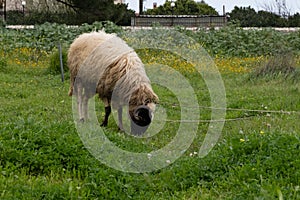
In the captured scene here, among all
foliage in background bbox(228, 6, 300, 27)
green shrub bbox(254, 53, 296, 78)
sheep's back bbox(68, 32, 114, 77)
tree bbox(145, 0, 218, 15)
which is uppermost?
tree bbox(145, 0, 218, 15)

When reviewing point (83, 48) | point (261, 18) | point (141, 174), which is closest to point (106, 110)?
point (83, 48)

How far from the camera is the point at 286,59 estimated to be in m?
Answer: 13.2

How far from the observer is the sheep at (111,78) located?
7984 millimetres

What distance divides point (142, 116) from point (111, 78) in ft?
2.59

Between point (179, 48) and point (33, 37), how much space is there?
5450 mm

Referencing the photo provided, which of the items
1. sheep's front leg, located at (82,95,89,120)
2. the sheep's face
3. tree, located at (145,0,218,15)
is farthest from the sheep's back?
tree, located at (145,0,218,15)

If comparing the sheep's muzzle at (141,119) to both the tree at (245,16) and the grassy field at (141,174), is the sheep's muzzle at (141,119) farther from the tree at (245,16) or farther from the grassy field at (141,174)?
the tree at (245,16)

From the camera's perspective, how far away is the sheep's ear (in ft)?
26.0

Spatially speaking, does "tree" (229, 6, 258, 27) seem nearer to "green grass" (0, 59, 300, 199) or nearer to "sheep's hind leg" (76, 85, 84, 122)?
"sheep's hind leg" (76, 85, 84, 122)

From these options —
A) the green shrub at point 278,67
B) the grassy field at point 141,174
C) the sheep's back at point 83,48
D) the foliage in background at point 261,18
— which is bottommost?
the grassy field at point 141,174

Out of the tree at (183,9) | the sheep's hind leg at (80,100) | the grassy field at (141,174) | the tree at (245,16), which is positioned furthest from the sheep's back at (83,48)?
the tree at (183,9)

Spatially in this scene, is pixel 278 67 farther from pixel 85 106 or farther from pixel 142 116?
pixel 142 116

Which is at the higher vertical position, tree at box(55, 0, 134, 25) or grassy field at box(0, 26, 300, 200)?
tree at box(55, 0, 134, 25)

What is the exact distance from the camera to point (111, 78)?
8258mm
